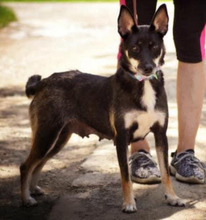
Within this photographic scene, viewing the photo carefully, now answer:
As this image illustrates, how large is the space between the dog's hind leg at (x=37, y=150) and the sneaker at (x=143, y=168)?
29.2 inches

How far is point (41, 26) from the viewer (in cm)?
1648

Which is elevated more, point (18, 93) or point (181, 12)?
point (181, 12)

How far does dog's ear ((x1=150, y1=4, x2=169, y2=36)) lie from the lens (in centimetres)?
477

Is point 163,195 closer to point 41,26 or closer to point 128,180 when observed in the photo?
point 128,180

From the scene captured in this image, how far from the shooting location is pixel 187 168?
17.4 feet

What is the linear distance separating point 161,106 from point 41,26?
12.0 meters

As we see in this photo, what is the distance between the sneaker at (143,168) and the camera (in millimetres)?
5297

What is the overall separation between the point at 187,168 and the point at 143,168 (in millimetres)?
346

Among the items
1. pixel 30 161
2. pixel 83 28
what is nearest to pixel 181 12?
pixel 30 161

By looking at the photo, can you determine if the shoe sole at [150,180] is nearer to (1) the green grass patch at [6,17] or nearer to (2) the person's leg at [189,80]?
(2) the person's leg at [189,80]

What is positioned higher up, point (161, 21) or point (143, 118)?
point (161, 21)

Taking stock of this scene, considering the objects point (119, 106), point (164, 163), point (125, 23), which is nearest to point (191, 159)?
point (164, 163)

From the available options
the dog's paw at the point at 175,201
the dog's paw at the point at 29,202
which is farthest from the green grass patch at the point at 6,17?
the dog's paw at the point at 175,201

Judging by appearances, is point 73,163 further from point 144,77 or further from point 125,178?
point 144,77
